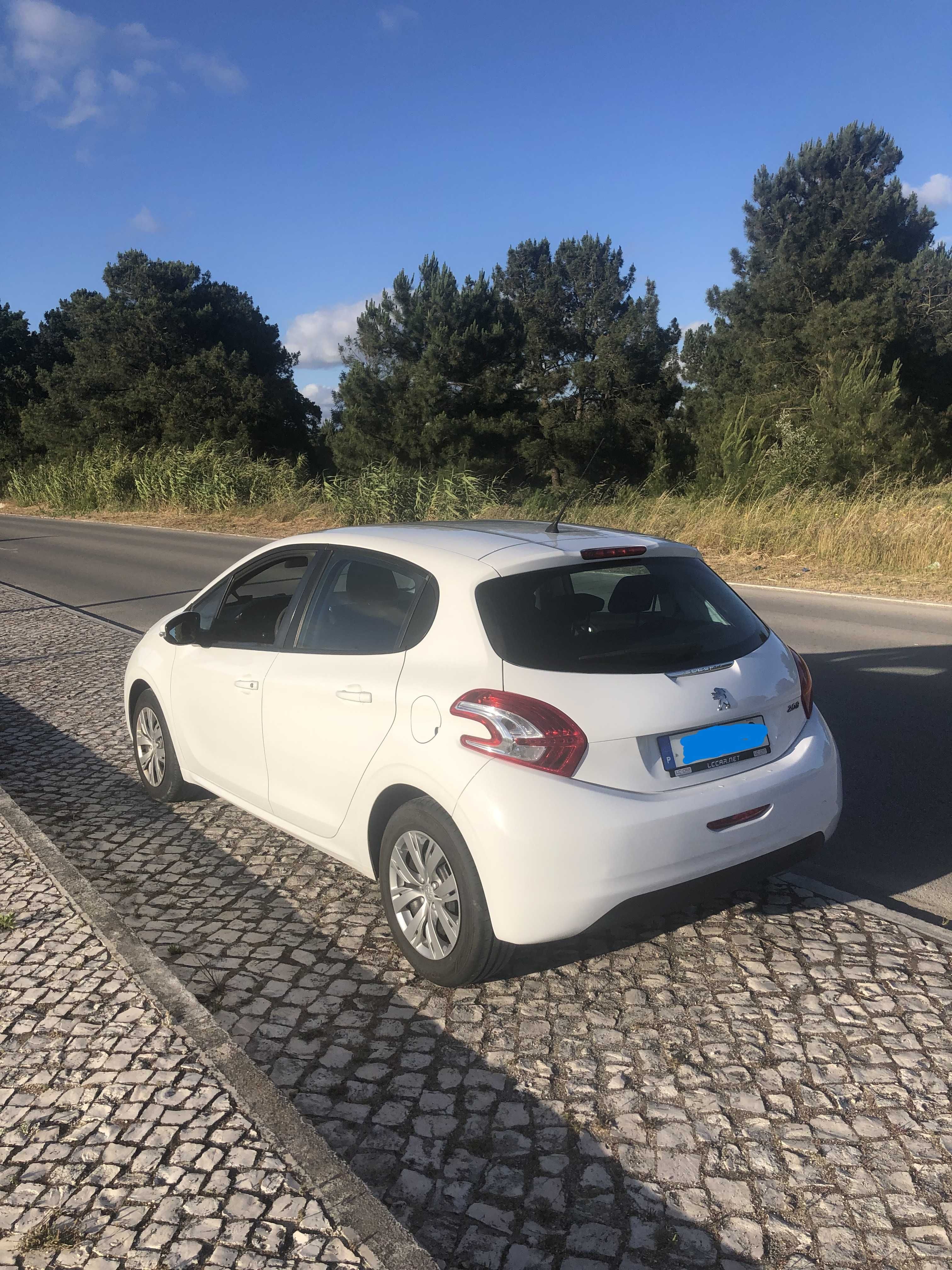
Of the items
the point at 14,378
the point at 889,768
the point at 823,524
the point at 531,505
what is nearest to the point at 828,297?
the point at 531,505

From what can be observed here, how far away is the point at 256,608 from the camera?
5129 mm

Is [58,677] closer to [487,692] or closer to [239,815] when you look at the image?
[239,815]

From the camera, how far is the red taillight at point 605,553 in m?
3.73

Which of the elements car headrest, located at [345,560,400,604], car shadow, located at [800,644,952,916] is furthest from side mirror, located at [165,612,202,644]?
car shadow, located at [800,644,952,916]

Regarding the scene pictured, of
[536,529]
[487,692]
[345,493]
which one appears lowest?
[345,493]

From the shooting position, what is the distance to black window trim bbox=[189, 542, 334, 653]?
4387 mm

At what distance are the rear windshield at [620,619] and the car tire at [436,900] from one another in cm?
65

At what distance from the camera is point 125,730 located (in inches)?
281

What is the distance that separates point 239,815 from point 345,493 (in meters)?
22.0

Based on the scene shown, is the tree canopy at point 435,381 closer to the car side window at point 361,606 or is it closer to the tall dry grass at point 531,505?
the tall dry grass at point 531,505

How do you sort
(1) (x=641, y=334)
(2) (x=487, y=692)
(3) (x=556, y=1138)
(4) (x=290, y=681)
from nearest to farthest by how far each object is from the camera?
(3) (x=556, y=1138) < (2) (x=487, y=692) < (4) (x=290, y=681) < (1) (x=641, y=334)

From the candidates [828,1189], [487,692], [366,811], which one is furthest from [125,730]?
[828,1189]

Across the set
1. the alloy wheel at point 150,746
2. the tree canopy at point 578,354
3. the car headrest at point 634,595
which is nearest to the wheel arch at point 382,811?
the car headrest at point 634,595

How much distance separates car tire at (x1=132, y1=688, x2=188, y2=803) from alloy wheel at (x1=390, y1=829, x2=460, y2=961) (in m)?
2.12
